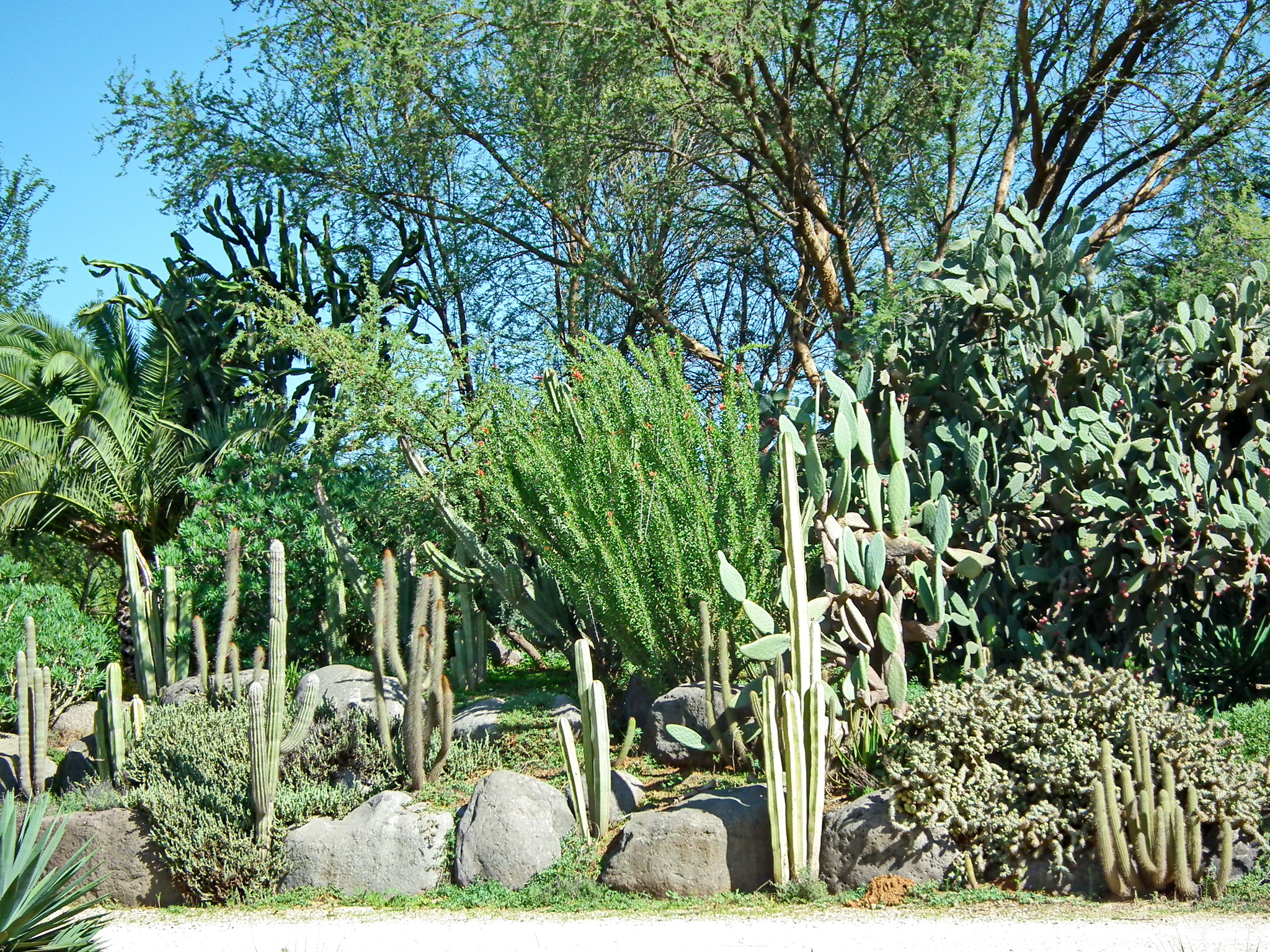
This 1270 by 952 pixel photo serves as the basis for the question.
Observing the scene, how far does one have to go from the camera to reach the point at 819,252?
38.2 feet

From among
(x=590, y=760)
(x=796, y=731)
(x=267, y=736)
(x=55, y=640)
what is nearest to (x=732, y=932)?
(x=796, y=731)

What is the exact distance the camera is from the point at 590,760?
5.78 metres

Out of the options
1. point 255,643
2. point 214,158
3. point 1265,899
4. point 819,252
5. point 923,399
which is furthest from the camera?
point 214,158

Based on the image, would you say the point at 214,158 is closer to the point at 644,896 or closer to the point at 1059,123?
the point at 1059,123

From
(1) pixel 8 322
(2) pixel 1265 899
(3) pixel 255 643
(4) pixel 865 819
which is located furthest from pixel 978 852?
(1) pixel 8 322

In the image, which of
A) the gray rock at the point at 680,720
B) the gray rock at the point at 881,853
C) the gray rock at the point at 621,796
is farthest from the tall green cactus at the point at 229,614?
the gray rock at the point at 881,853

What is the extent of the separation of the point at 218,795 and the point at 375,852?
93 cm

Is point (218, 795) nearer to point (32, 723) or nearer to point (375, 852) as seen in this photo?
point (375, 852)

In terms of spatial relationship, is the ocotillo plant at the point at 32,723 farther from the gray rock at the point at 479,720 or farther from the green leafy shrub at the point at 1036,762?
the green leafy shrub at the point at 1036,762

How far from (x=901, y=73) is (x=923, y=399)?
6.47m

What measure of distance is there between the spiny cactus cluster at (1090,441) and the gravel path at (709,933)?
7.35 ft

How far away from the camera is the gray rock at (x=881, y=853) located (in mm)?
5191

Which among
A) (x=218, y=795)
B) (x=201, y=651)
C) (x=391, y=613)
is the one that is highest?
(x=391, y=613)

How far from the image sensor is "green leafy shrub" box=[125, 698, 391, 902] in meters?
5.82
